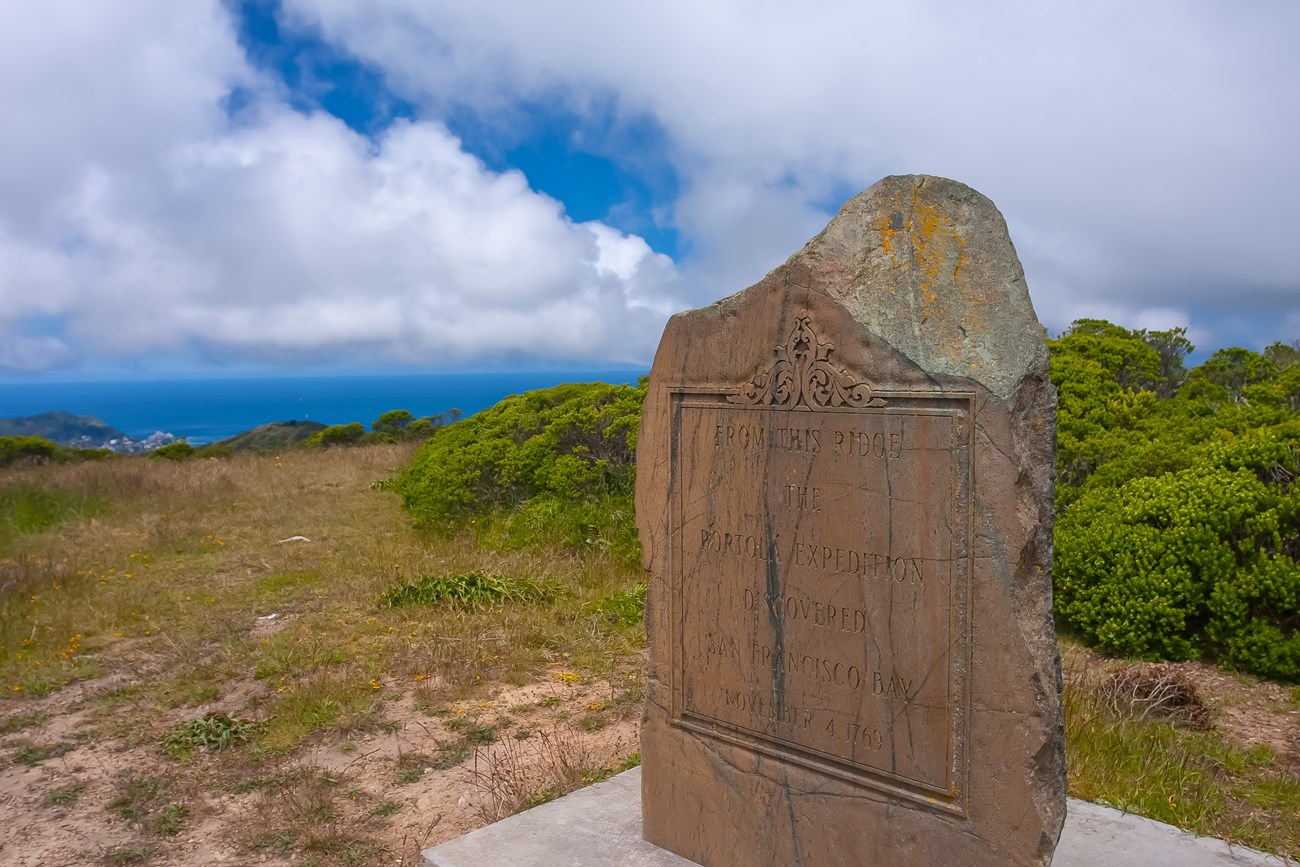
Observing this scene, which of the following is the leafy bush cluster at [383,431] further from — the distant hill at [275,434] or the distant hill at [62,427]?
the distant hill at [62,427]

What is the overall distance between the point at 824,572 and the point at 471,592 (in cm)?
518

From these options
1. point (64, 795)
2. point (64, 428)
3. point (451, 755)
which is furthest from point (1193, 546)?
point (64, 428)

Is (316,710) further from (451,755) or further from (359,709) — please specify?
(451,755)

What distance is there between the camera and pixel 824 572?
324 cm

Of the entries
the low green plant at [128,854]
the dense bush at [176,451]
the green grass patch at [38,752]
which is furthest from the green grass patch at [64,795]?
the dense bush at [176,451]

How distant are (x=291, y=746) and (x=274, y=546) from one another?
586 centimetres

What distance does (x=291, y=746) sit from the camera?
5477 mm

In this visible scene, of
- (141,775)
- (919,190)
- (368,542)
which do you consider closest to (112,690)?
(141,775)

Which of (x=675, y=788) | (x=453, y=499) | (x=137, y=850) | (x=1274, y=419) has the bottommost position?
(x=137, y=850)

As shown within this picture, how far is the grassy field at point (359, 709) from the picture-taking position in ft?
14.9

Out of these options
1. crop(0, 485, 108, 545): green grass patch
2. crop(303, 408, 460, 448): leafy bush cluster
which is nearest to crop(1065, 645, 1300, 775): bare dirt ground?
crop(0, 485, 108, 545): green grass patch

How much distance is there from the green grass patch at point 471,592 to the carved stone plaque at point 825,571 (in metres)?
4.28

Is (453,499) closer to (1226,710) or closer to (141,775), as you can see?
(141,775)

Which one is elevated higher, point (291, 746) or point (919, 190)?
point (919, 190)
